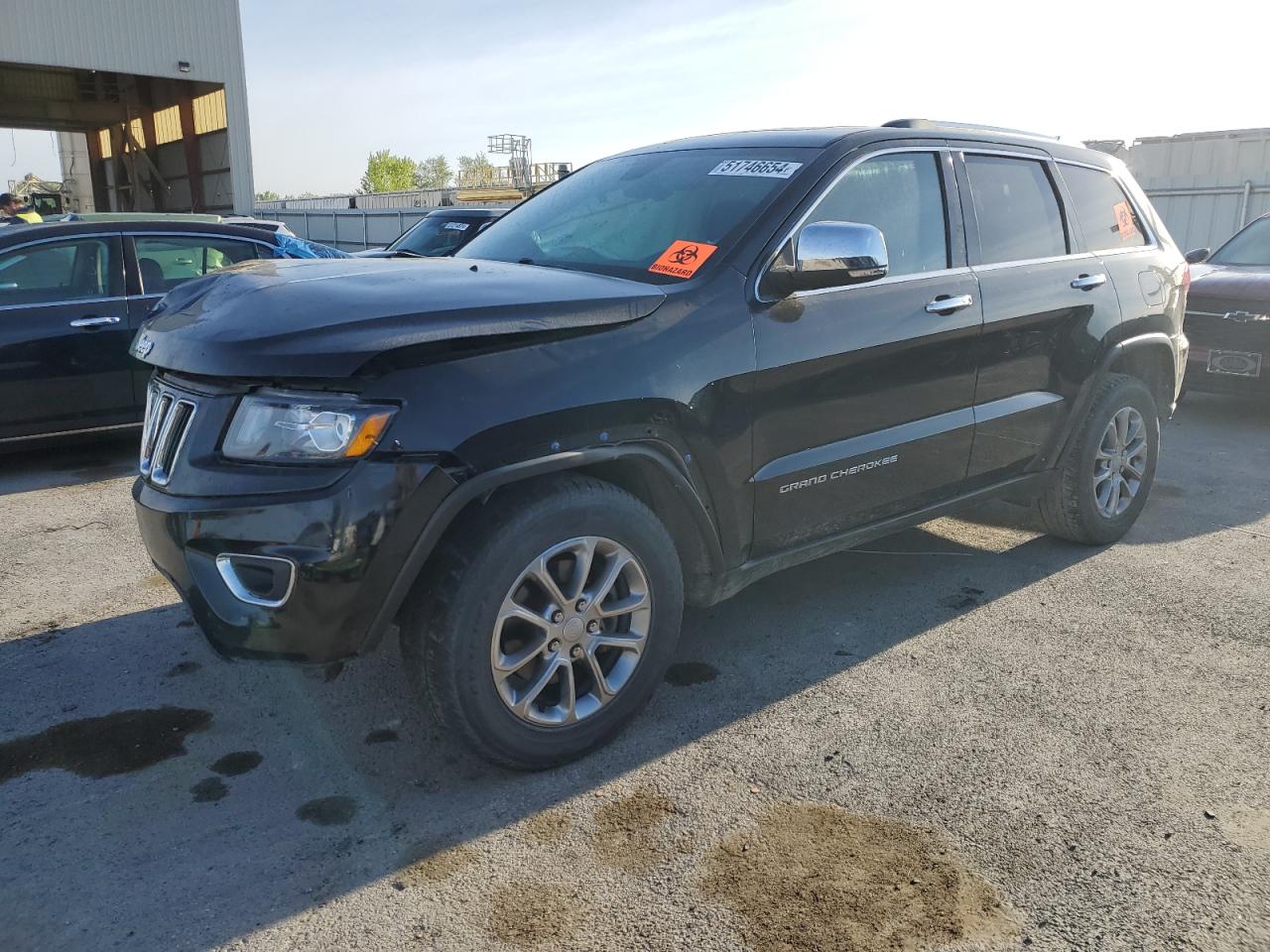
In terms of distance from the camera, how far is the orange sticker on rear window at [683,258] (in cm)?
323

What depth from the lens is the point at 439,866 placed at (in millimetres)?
2594

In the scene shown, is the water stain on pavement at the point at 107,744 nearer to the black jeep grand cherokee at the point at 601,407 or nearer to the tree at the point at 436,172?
the black jeep grand cherokee at the point at 601,407

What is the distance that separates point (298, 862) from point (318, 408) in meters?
1.16

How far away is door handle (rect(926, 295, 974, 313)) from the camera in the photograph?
3.75m

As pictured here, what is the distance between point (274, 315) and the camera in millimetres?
2701

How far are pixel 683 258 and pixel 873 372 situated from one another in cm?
81

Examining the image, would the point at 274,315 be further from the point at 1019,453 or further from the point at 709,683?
the point at 1019,453

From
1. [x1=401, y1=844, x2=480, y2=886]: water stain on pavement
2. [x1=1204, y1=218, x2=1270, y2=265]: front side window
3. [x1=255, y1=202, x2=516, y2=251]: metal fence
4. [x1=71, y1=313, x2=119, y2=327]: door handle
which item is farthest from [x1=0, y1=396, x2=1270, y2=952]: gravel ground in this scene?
[x1=255, y1=202, x2=516, y2=251]: metal fence

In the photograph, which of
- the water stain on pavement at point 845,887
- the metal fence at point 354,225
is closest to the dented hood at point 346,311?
→ the water stain on pavement at point 845,887

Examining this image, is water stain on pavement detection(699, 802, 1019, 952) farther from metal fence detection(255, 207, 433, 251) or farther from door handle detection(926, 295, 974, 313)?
metal fence detection(255, 207, 433, 251)

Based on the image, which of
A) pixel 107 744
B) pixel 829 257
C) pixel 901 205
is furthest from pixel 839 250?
pixel 107 744

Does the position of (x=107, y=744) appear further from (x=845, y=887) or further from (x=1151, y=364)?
(x=1151, y=364)

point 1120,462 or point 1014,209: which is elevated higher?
point 1014,209

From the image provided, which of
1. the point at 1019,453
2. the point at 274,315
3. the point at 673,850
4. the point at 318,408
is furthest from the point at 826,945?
the point at 1019,453
